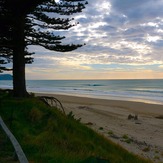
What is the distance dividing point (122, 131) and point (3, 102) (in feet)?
16.8

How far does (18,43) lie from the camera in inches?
529

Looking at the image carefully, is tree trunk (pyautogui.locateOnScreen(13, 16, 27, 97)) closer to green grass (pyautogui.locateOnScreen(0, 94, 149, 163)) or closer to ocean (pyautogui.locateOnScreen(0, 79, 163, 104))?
green grass (pyautogui.locateOnScreen(0, 94, 149, 163))

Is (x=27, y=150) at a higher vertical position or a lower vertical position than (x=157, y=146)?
higher

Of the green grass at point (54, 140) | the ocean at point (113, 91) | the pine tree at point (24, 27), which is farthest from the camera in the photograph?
the ocean at point (113, 91)

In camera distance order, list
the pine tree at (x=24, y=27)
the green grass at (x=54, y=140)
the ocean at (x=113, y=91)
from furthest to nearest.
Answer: the ocean at (x=113, y=91) < the pine tree at (x=24, y=27) < the green grass at (x=54, y=140)

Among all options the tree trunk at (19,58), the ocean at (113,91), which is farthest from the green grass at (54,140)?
the ocean at (113,91)

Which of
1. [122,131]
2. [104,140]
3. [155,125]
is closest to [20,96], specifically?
[122,131]

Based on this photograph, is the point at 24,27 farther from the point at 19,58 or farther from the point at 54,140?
the point at 54,140

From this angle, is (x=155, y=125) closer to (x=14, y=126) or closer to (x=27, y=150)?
(x=14, y=126)

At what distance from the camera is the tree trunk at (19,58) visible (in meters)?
13.4

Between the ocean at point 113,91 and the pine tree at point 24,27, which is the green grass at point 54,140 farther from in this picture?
the ocean at point 113,91

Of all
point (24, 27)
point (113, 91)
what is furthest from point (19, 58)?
point (113, 91)

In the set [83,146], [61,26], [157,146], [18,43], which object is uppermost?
[61,26]

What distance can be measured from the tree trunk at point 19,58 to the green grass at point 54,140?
3132 millimetres
